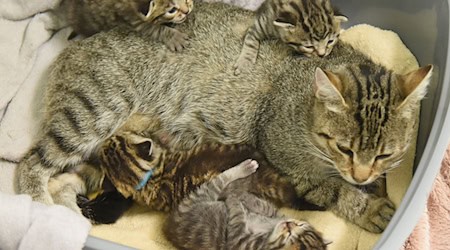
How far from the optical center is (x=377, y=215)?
2.06m

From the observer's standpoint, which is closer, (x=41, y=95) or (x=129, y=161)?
(x=129, y=161)

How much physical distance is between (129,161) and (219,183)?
0.90 feet

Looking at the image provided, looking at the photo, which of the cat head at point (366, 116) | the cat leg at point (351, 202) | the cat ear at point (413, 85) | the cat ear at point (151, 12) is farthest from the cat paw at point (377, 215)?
the cat ear at point (151, 12)

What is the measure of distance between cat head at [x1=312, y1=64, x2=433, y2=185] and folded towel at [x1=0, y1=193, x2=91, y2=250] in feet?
2.33

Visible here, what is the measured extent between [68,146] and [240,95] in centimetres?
56

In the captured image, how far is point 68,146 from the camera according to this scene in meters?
2.22

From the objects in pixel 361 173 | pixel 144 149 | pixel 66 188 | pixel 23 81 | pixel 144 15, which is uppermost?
pixel 144 15

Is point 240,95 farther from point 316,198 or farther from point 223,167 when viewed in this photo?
point 316,198

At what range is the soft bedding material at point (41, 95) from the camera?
83.6 inches

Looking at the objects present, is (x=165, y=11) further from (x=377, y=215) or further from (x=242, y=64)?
(x=377, y=215)

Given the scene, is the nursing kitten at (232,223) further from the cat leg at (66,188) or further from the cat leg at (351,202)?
the cat leg at (66,188)

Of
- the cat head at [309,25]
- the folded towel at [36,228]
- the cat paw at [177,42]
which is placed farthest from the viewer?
the cat paw at [177,42]

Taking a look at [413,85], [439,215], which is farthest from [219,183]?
[439,215]

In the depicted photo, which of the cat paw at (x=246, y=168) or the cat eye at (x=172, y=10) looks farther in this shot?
the cat eye at (x=172, y=10)
